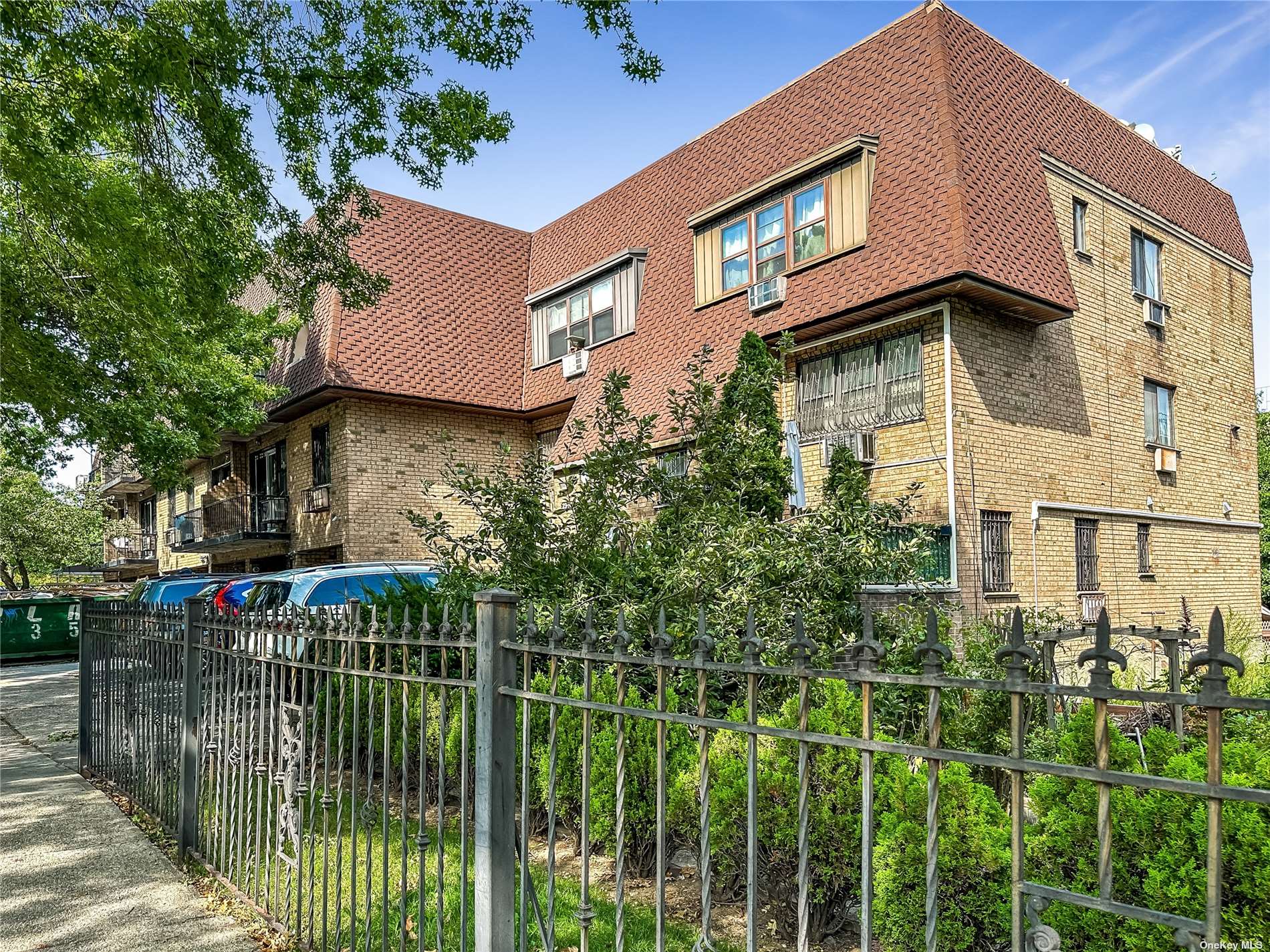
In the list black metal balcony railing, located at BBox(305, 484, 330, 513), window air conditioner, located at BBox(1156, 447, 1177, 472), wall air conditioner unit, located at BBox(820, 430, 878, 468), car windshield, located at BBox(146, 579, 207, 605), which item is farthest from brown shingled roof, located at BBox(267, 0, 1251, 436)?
car windshield, located at BBox(146, 579, 207, 605)

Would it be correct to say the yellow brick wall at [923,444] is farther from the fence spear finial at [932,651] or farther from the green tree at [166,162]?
the fence spear finial at [932,651]

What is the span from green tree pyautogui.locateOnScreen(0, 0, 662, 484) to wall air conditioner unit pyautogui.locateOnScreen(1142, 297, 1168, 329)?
12896mm

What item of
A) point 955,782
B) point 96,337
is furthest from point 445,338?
point 955,782

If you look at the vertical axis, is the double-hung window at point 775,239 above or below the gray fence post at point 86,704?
above

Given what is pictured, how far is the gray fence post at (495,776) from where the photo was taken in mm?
3121

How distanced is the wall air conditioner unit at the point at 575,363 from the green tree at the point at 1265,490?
27216mm

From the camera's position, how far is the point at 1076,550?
14.6 metres

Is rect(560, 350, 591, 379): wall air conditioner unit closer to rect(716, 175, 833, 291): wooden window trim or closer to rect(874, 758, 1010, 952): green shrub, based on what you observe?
rect(716, 175, 833, 291): wooden window trim

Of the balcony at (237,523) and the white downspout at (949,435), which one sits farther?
the balcony at (237,523)

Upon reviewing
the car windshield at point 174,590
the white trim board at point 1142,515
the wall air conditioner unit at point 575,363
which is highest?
the wall air conditioner unit at point 575,363

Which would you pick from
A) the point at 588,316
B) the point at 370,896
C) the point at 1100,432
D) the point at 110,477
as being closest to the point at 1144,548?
the point at 1100,432

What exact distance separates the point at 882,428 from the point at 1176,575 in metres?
7.55

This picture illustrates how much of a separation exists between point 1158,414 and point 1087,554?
4294 mm

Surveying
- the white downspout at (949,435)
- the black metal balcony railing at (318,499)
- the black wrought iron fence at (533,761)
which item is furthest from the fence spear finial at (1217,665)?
the black metal balcony railing at (318,499)
